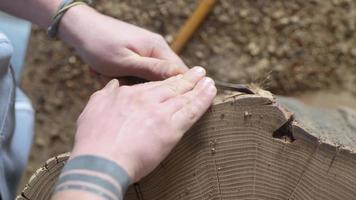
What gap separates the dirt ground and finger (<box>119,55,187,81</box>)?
32.0 inches

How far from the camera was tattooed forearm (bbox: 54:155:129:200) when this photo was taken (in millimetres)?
629

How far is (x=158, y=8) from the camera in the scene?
172 cm

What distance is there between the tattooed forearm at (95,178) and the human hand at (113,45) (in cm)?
24

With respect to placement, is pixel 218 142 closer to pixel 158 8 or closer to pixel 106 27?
pixel 106 27

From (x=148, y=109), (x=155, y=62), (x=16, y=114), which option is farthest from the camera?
(x=16, y=114)

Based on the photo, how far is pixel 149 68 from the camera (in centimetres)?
85

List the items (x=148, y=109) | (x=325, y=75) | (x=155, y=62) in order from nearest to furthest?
1. (x=148, y=109)
2. (x=155, y=62)
3. (x=325, y=75)

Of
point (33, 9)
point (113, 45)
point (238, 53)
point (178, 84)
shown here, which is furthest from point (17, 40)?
point (238, 53)

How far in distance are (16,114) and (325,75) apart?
3.04 ft

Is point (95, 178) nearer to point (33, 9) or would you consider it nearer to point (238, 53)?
point (33, 9)

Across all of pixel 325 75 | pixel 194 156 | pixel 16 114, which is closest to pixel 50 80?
pixel 16 114

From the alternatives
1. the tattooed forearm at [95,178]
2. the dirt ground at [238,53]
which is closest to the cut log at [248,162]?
the tattooed forearm at [95,178]

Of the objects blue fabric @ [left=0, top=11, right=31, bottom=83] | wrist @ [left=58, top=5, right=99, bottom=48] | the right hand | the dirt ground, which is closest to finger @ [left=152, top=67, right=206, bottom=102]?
the right hand

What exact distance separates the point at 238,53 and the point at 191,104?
0.99 meters
